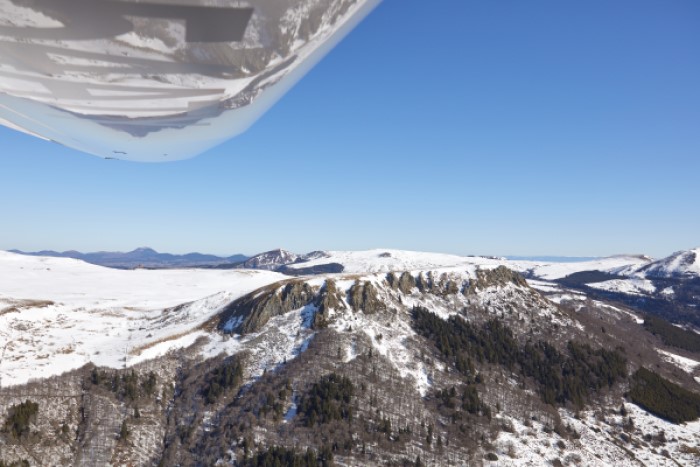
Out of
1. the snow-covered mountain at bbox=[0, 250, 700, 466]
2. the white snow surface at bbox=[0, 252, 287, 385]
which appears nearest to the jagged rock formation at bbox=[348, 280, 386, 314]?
the snow-covered mountain at bbox=[0, 250, 700, 466]

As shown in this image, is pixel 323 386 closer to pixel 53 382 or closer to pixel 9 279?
pixel 53 382

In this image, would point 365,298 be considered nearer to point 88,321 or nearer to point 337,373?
point 337,373

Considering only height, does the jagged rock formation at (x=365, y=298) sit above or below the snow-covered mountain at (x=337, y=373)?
above

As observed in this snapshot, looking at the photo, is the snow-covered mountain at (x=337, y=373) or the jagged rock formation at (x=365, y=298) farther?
the jagged rock formation at (x=365, y=298)

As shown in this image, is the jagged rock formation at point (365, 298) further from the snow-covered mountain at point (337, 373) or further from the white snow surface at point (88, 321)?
the white snow surface at point (88, 321)

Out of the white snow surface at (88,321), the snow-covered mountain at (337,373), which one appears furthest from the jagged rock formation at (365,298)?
the white snow surface at (88,321)

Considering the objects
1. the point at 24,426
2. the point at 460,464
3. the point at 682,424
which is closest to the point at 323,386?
the point at 460,464

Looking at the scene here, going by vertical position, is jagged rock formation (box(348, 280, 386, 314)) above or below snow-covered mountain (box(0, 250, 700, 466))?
above

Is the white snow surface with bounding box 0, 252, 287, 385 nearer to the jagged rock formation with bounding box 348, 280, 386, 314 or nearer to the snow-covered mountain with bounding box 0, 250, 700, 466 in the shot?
the snow-covered mountain with bounding box 0, 250, 700, 466
